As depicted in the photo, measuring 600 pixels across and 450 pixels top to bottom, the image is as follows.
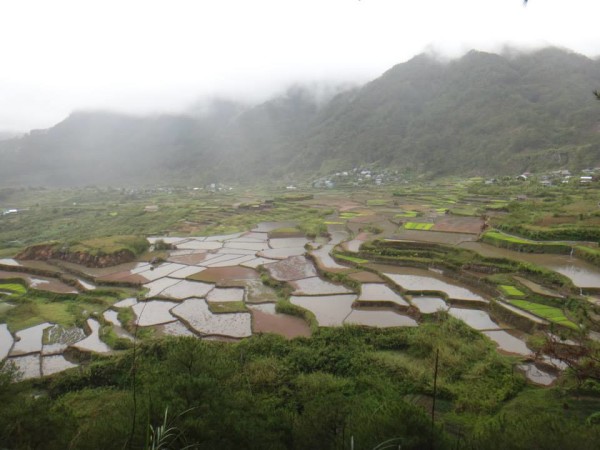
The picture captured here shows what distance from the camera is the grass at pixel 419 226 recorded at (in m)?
29.3

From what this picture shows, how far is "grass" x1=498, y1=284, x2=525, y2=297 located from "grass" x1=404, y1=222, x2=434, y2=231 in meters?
12.4

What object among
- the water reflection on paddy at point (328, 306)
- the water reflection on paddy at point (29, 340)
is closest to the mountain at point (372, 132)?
the water reflection on paddy at point (328, 306)

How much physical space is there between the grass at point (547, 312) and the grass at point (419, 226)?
14.3m

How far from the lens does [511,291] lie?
1608cm

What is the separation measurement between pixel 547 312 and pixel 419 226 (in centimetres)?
1650

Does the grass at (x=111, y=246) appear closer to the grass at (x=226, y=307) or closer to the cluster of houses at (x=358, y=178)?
the grass at (x=226, y=307)

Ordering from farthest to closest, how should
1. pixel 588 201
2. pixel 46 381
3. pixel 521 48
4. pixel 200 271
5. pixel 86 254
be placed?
pixel 521 48, pixel 588 201, pixel 86 254, pixel 200 271, pixel 46 381

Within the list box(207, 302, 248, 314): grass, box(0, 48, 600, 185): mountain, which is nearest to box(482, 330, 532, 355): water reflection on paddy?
box(207, 302, 248, 314): grass

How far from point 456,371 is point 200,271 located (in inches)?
656

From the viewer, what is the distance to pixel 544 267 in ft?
59.2

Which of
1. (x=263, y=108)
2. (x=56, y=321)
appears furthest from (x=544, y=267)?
(x=263, y=108)

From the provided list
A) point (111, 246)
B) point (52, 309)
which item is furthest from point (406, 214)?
point (52, 309)

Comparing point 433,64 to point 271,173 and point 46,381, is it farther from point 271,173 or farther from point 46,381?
point 46,381

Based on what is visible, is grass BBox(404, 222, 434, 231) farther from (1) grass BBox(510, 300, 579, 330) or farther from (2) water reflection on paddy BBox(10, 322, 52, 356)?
(2) water reflection on paddy BBox(10, 322, 52, 356)
